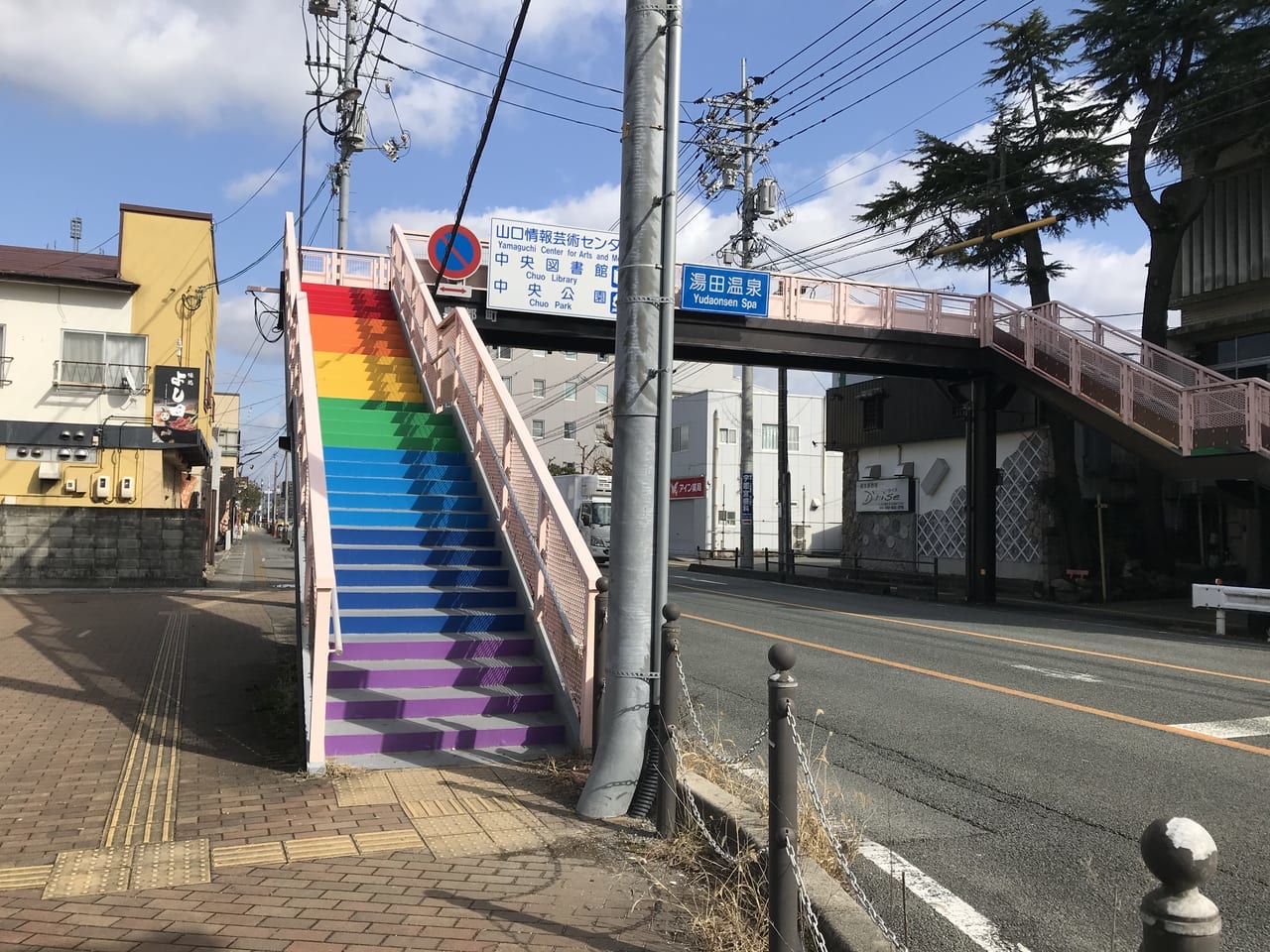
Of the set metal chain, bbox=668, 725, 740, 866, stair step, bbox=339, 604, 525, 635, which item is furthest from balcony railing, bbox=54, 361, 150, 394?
metal chain, bbox=668, 725, 740, 866

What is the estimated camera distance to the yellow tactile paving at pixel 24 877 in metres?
4.49

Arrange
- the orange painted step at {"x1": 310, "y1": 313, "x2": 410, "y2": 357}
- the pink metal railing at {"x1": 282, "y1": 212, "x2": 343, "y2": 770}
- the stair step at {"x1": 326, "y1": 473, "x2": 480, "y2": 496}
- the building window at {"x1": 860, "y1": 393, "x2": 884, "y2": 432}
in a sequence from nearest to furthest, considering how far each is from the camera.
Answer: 1. the pink metal railing at {"x1": 282, "y1": 212, "x2": 343, "y2": 770}
2. the stair step at {"x1": 326, "y1": 473, "x2": 480, "y2": 496}
3. the orange painted step at {"x1": 310, "y1": 313, "x2": 410, "y2": 357}
4. the building window at {"x1": 860, "y1": 393, "x2": 884, "y2": 432}

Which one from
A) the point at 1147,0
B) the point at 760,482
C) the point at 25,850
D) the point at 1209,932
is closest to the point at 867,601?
the point at 1147,0

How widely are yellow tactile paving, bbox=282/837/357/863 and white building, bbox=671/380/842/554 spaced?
152 feet

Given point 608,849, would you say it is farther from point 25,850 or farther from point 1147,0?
point 1147,0

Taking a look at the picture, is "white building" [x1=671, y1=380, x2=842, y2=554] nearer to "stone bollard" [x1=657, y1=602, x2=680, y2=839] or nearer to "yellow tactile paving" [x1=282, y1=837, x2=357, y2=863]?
"stone bollard" [x1=657, y1=602, x2=680, y2=839]

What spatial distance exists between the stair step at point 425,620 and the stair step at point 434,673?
0.45m

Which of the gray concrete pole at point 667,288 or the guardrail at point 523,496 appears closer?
the gray concrete pole at point 667,288

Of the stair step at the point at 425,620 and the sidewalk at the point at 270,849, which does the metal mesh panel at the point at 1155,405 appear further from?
the sidewalk at the point at 270,849

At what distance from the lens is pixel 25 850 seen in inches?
196

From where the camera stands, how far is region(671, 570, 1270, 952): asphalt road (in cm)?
443

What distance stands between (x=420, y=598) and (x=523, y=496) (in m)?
1.30

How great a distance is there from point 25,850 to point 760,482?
51.0m

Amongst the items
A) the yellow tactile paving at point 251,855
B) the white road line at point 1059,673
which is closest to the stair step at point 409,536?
the yellow tactile paving at point 251,855
